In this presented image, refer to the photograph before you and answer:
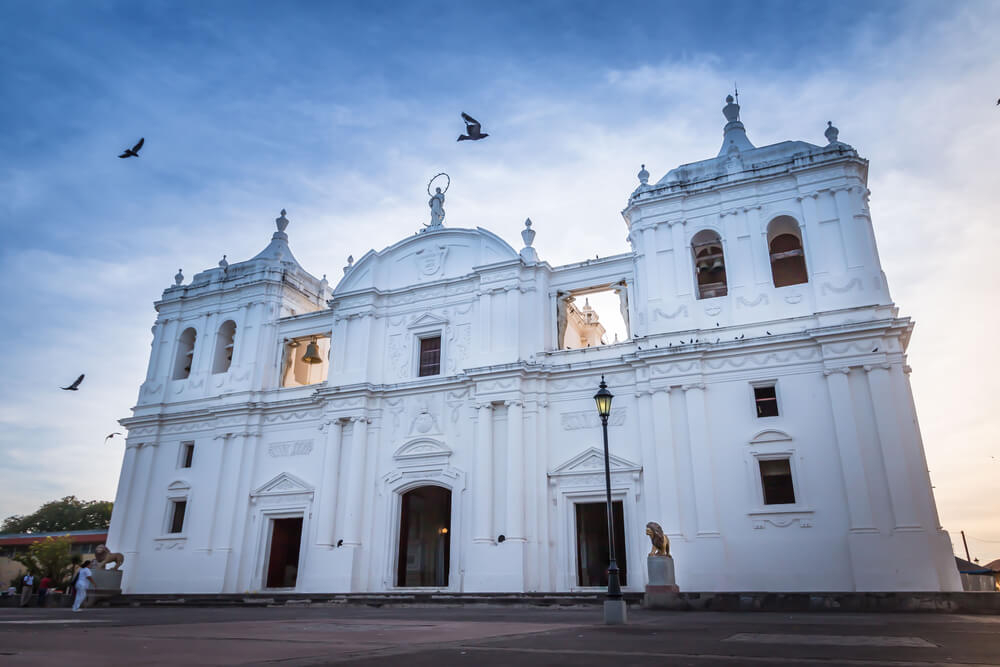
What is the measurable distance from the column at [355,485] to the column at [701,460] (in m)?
10.8

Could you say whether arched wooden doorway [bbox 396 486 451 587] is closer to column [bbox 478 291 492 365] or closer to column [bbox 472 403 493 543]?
column [bbox 472 403 493 543]

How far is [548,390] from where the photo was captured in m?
21.8

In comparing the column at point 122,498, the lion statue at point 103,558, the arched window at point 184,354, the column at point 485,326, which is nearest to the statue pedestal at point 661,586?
the column at point 485,326

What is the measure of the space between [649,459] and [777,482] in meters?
3.46

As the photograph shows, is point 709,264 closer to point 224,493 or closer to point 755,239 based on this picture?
point 755,239

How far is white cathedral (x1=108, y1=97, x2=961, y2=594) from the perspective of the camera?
17703mm

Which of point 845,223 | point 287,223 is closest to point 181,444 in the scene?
point 287,223

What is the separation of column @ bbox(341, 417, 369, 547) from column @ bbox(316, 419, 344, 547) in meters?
0.43

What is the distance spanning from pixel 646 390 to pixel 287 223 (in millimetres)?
19153

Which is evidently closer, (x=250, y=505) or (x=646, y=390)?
(x=646, y=390)

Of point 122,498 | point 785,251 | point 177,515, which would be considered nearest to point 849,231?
point 785,251

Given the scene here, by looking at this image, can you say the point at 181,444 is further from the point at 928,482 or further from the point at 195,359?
the point at 928,482

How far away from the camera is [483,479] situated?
20.7 metres

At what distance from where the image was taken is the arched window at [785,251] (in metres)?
21.5
